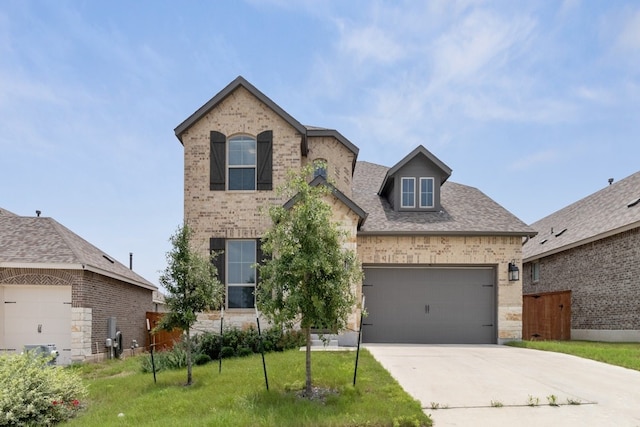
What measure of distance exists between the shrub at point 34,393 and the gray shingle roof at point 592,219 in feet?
56.1

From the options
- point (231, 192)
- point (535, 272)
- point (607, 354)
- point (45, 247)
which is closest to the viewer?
point (607, 354)

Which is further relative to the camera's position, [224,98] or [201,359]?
[224,98]

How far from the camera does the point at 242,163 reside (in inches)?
612

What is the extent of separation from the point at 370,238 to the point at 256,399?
8.92 metres

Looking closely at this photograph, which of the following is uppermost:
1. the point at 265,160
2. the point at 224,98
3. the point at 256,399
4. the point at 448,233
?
the point at 224,98

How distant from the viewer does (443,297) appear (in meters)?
16.1

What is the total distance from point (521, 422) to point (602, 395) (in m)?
2.35

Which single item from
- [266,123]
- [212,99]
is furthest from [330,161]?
[212,99]

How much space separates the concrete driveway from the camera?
276 inches

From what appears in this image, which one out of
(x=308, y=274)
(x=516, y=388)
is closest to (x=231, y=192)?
(x=308, y=274)

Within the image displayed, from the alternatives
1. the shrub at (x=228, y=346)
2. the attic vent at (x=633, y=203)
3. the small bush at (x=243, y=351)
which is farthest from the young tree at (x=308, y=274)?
the attic vent at (x=633, y=203)

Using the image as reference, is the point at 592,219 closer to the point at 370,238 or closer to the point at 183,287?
the point at 370,238

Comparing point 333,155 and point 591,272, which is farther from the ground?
point 333,155

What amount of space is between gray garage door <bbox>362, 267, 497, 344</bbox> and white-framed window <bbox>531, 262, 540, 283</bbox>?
8.77 meters
